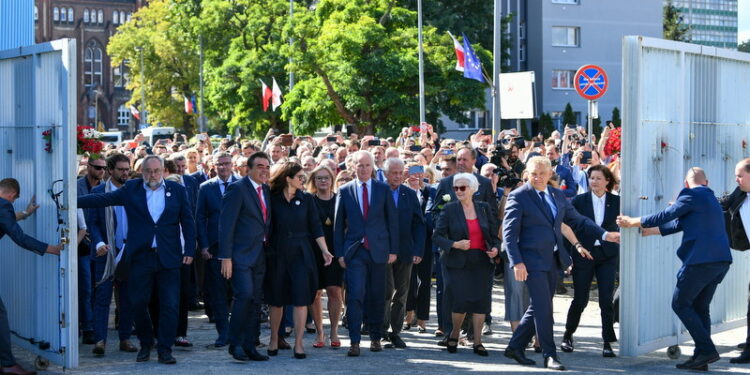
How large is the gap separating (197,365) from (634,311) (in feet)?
13.5

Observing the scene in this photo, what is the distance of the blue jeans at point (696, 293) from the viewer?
1055cm

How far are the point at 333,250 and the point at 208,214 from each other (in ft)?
4.72

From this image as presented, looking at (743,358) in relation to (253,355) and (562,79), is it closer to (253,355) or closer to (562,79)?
(253,355)

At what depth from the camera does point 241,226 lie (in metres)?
11.1

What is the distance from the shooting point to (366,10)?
43.6 m

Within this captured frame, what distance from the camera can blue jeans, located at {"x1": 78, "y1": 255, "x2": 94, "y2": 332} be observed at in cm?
1217

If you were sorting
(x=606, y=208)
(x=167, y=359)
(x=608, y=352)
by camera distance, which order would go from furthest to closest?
(x=606, y=208)
(x=608, y=352)
(x=167, y=359)

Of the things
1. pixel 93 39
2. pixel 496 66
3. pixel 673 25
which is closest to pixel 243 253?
pixel 496 66

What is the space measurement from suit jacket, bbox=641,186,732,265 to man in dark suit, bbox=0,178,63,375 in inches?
216

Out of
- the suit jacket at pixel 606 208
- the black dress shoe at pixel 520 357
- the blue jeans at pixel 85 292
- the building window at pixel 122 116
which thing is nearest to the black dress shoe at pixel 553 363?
the black dress shoe at pixel 520 357

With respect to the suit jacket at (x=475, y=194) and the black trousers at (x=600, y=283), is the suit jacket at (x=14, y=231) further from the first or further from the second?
the black trousers at (x=600, y=283)

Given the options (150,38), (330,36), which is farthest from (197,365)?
(150,38)

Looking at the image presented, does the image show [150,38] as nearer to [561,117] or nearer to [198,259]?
[561,117]

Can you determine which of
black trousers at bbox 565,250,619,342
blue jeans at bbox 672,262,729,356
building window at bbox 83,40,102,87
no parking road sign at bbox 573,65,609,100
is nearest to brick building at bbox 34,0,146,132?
building window at bbox 83,40,102,87
